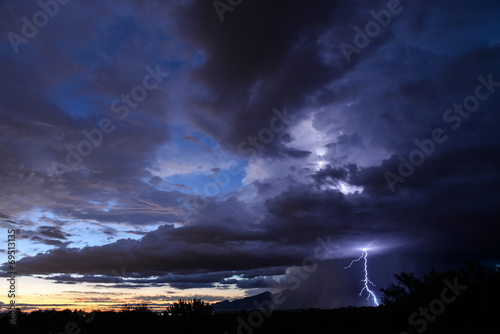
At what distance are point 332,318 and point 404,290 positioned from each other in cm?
904

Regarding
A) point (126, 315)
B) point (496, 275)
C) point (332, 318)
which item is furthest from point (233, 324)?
point (496, 275)

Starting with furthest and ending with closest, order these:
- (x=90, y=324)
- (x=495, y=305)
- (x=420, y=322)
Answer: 1. (x=90, y=324)
2. (x=495, y=305)
3. (x=420, y=322)

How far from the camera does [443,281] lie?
28.1 metres

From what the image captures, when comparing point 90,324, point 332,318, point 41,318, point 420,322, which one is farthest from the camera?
point 41,318

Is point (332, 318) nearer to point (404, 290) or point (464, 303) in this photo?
point (404, 290)

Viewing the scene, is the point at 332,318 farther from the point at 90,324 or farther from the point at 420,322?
the point at 90,324

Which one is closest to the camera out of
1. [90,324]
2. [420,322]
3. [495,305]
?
[420,322]

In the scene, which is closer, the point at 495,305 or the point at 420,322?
→ the point at 420,322

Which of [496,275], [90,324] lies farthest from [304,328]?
[90,324]

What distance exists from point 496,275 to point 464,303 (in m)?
5.20

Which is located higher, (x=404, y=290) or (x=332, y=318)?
(x=404, y=290)

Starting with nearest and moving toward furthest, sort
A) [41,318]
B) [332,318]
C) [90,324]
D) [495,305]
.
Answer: [495,305], [90,324], [332,318], [41,318]

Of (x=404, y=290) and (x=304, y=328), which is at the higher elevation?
(x=404, y=290)

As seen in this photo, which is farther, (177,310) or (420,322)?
(177,310)
